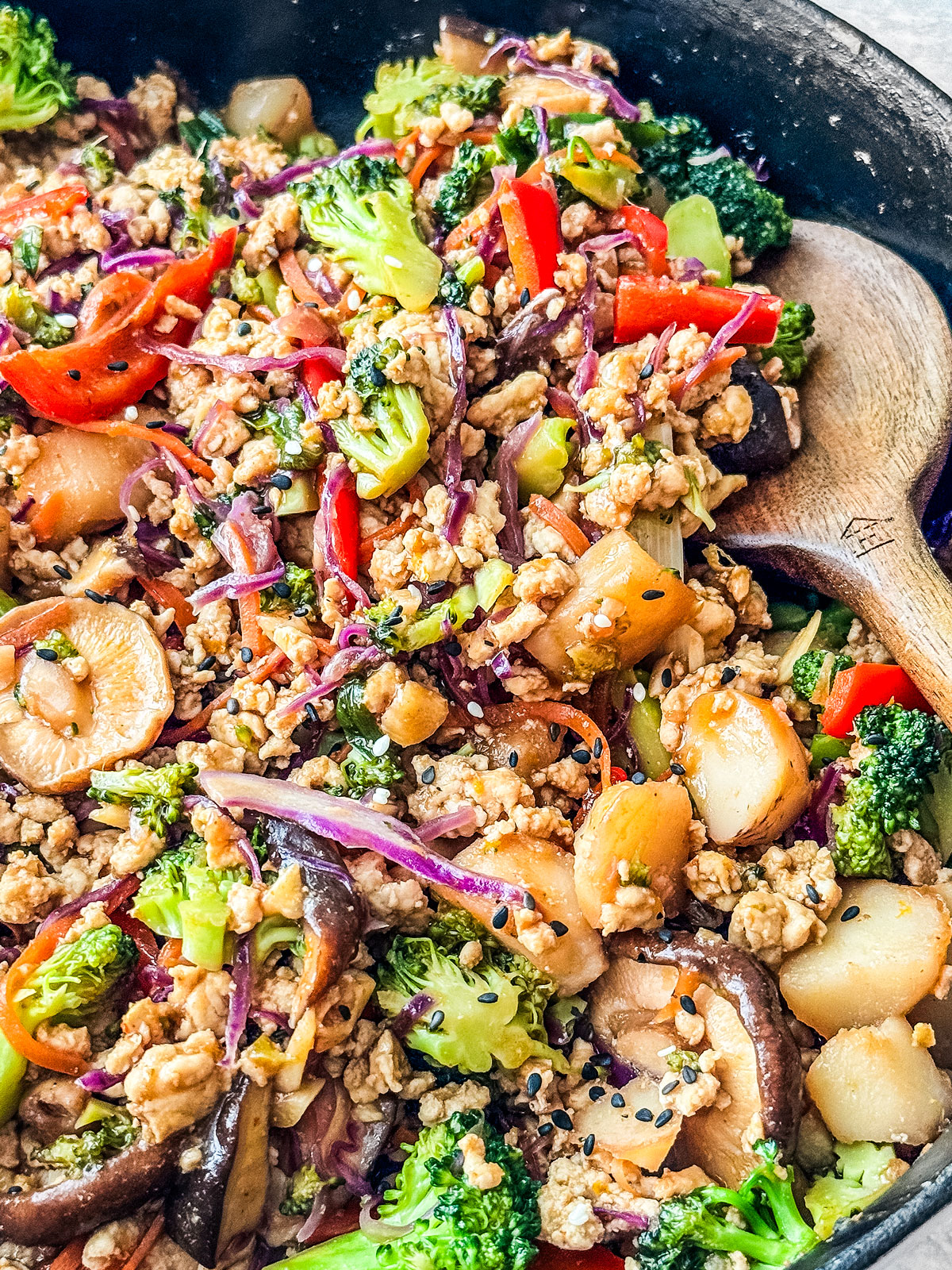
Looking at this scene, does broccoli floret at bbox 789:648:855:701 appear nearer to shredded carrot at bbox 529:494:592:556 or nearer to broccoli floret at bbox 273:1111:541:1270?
shredded carrot at bbox 529:494:592:556

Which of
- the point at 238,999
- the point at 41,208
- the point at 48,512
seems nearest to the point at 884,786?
the point at 238,999

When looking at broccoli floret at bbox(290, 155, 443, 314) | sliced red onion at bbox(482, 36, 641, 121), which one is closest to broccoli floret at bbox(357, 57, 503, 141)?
sliced red onion at bbox(482, 36, 641, 121)

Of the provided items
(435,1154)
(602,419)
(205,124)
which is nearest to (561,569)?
(602,419)

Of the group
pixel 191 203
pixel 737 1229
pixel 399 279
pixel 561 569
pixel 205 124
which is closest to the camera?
pixel 737 1229

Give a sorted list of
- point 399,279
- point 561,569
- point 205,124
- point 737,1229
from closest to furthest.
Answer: point 737,1229 < point 561,569 < point 399,279 < point 205,124

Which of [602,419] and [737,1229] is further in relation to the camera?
[602,419]

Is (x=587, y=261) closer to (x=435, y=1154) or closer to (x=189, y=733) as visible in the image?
(x=189, y=733)

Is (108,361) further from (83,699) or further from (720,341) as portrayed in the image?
(720,341)
